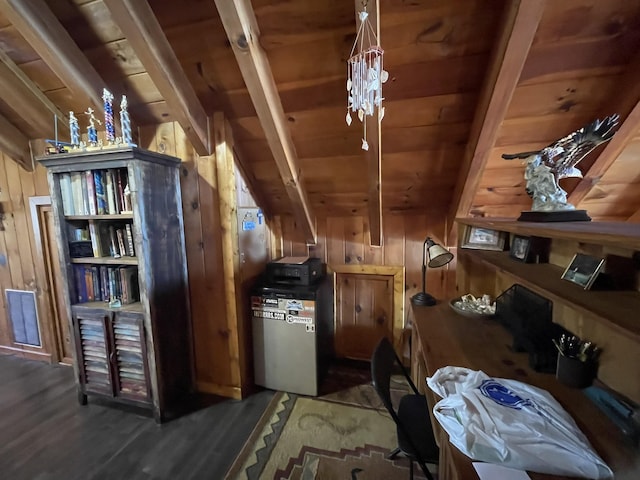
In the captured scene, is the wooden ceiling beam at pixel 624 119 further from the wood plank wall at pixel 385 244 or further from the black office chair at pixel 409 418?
the black office chair at pixel 409 418

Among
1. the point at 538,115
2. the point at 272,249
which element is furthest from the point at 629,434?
the point at 272,249

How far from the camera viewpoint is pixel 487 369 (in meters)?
1.04

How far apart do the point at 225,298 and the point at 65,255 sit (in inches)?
42.6

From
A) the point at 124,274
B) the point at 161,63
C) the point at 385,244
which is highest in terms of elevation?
the point at 161,63

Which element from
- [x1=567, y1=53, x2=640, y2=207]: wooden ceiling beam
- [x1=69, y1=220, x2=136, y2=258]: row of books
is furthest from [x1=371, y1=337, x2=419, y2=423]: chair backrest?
[x1=69, y1=220, x2=136, y2=258]: row of books

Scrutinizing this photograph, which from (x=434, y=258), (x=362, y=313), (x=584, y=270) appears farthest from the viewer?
(x=362, y=313)

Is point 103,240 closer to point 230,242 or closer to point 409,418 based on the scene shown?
point 230,242

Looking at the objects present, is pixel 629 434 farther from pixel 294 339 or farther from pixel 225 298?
pixel 225 298

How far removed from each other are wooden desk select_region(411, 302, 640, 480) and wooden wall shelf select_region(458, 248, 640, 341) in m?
0.33

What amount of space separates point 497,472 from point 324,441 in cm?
131

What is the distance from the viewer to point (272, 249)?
2596 mm

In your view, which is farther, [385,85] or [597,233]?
[385,85]

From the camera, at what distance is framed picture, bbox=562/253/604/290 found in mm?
806

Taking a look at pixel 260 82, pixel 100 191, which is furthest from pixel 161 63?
pixel 100 191
